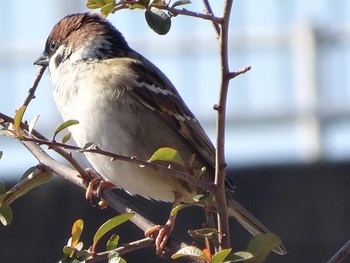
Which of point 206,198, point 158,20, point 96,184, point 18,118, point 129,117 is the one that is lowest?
point 96,184

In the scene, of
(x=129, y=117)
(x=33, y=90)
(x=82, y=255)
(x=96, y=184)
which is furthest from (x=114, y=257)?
(x=129, y=117)

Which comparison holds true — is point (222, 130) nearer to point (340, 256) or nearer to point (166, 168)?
point (166, 168)

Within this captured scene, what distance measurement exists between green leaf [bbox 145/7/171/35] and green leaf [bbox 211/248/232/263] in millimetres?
493

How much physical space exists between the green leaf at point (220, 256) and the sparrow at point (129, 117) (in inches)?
48.4

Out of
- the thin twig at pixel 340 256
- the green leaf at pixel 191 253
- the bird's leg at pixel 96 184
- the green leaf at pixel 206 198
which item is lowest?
the bird's leg at pixel 96 184

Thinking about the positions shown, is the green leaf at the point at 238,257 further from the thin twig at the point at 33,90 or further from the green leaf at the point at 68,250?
the thin twig at the point at 33,90

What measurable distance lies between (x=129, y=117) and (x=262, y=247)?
4.71ft

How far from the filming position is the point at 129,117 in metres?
4.14

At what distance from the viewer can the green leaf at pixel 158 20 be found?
2.83 metres

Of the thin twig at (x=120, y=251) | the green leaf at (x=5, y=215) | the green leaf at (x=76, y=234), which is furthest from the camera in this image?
the green leaf at (x=5, y=215)

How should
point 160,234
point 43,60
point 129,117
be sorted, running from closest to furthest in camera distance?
point 160,234, point 129,117, point 43,60

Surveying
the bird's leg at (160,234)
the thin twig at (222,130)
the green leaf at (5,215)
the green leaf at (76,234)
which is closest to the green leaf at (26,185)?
the green leaf at (5,215)

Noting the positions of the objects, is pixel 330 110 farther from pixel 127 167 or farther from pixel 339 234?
pixel 127 167

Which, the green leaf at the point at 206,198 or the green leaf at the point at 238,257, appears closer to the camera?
the green leaf at the point at 238,257
